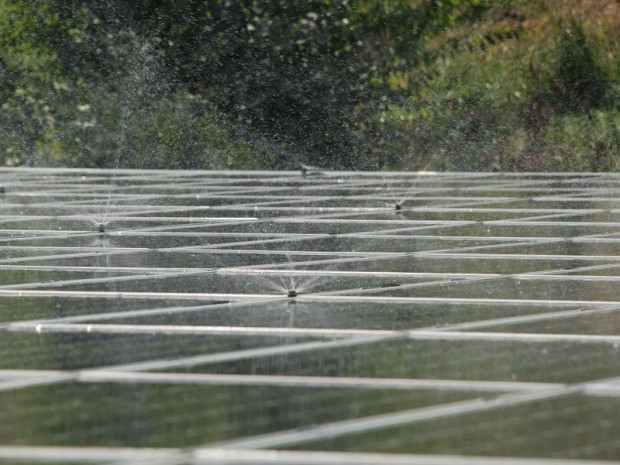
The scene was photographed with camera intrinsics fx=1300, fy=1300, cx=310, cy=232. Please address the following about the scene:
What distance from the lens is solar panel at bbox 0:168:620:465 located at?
3.88 meters

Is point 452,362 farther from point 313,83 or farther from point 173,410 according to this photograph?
point 313,83

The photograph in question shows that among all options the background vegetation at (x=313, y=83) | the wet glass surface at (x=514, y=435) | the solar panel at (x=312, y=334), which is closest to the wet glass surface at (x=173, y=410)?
the solar panel at (x=312, y=334)

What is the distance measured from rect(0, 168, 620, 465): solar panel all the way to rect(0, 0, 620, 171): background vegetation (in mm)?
11292

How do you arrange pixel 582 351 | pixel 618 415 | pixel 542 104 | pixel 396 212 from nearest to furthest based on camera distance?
pixel 618 415
pixel 582 351
pixel 396 212
pixel 542 104

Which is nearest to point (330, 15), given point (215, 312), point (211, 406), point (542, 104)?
point (542, 104)

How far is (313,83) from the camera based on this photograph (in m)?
23.1

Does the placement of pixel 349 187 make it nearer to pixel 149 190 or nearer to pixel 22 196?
pixel 149 190

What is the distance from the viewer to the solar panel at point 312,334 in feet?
12.7

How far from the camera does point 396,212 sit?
10906mm

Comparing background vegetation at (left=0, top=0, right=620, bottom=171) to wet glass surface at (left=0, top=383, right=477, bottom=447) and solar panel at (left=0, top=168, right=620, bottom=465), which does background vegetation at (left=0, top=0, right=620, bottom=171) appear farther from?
wet glass surface at (left=0, top=383, right=477, bottom=447)

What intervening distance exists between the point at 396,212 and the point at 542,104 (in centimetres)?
1215

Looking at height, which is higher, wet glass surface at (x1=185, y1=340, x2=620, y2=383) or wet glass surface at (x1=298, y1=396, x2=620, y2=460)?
wet glass surface at (x1=185, y1=340, x2=620, y2=383)

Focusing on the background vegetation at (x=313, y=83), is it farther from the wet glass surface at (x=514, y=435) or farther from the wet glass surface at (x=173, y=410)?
the wet glass surface at (x=514, y=435)

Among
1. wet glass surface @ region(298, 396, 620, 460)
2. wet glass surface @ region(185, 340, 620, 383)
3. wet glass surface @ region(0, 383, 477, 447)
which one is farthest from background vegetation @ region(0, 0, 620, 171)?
wet glass surface @ region(298, 396, 620, 460)
